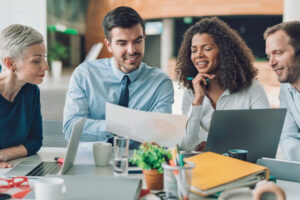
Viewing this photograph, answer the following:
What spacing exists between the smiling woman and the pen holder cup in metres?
0.89

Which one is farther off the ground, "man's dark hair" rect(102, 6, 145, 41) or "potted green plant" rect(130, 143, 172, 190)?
"man's dark hair" rect(102, 6, 145, 41)

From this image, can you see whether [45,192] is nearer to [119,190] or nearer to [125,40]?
[119,190]

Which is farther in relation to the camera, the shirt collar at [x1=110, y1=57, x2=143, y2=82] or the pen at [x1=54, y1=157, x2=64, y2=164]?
the shirt collar at [x1=110, y1=57, x2=143, y2=82]

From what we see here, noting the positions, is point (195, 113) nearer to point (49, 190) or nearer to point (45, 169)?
point (45, 169)

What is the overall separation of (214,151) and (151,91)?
89cm

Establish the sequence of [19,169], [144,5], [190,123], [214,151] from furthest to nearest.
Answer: [144,5]
[190,123]
[214,151]
[19,169]

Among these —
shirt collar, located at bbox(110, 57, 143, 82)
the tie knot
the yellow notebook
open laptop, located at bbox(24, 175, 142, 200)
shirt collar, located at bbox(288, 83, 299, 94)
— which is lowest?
open laptop, located at bbox(24, 175, 142, 200)

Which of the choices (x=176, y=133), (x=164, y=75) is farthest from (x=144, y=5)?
(x=176, y=133)

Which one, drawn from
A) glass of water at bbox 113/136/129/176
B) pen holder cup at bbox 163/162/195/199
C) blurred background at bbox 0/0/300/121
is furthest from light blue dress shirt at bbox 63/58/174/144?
blurred background at bbox 0/0/300/121

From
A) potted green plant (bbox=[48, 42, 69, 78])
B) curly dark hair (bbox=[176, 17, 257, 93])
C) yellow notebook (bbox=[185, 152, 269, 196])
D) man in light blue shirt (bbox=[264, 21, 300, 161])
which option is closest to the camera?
yellow notebook (bbox=[185, 152, 269, 196])

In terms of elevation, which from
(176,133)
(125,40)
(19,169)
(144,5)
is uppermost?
(144,5)

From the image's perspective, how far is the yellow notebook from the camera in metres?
1.11

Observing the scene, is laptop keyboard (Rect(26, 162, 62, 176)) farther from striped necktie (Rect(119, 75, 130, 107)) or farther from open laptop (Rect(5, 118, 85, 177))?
striped necktie (Rect(119, 75, 130, 107))

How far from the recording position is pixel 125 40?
2.23 metres
